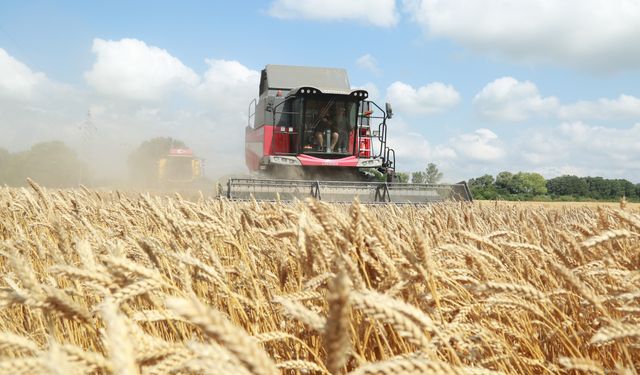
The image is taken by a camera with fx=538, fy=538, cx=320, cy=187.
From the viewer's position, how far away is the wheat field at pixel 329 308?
81 centimetres

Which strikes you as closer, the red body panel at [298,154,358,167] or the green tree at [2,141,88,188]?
the red body panel at [298,154,358,167]

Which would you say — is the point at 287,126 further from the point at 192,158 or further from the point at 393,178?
the point at 192,158

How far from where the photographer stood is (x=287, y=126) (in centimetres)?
1379

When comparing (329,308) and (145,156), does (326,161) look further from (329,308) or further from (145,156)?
(145,156)

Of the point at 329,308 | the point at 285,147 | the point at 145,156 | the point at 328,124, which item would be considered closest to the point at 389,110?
the point at 328,124

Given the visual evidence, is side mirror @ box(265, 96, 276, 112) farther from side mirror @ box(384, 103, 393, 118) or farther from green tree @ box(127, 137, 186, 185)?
green tree @ box(127, 137, 186, 185)

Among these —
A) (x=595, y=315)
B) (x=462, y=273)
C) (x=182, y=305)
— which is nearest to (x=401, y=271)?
(x=462, y=273)

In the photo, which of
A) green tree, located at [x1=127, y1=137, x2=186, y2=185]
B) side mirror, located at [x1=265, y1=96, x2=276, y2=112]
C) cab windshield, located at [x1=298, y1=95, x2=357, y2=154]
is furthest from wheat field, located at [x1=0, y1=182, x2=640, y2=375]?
green tree, located at [x1=127, y1=137, x2=186, y2=185]

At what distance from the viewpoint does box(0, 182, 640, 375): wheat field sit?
81 cm

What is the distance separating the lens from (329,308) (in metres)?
0.76

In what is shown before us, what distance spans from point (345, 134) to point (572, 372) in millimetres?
12295

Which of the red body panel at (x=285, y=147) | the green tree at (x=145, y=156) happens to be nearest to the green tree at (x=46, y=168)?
the green tree at (x=145, y=156)

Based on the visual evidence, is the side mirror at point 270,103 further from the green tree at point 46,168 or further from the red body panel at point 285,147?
the green tree at point 46,168

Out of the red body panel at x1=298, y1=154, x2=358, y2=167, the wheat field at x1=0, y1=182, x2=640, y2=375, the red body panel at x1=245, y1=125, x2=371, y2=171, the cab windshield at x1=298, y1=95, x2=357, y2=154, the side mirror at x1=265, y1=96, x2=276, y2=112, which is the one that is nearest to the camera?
the wheat field at x1=0, y1=182, x2=640, y2=375
